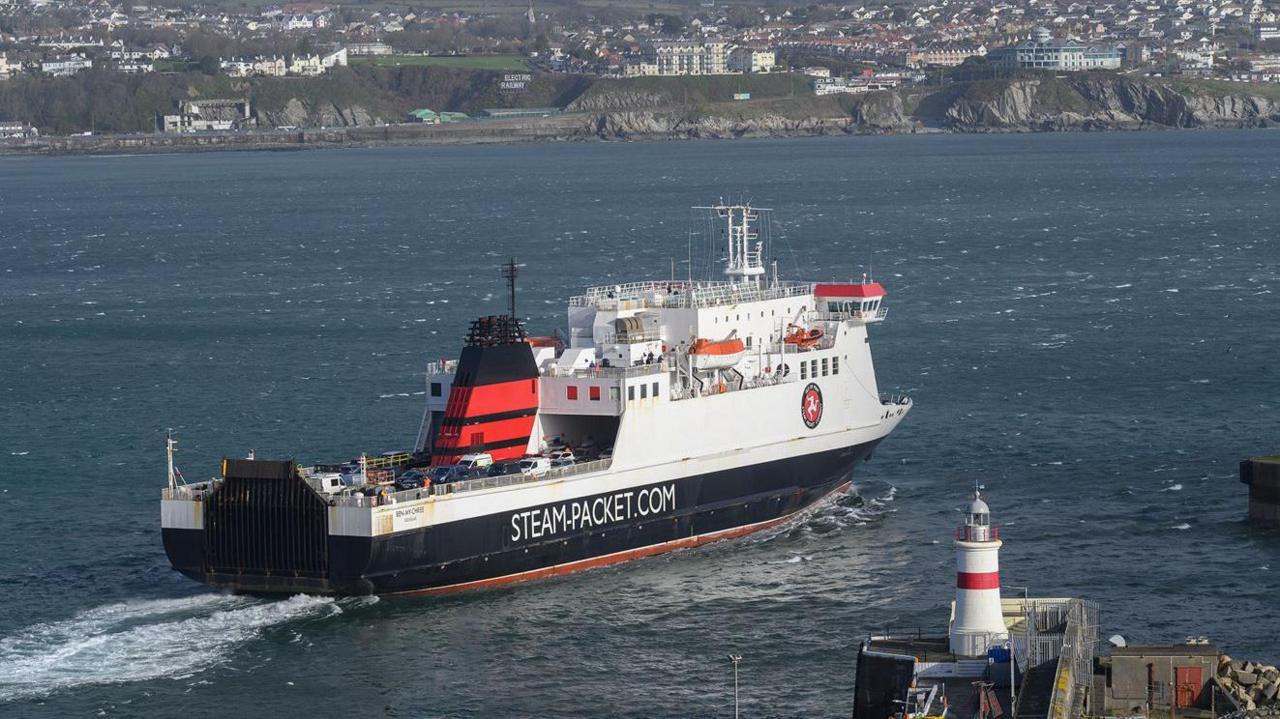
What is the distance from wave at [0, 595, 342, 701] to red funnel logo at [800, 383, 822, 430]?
12.6 meters

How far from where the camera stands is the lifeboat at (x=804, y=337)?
156ft

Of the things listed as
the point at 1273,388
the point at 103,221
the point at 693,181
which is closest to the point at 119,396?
Result: the point at 1273,388

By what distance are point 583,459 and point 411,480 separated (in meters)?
3.99

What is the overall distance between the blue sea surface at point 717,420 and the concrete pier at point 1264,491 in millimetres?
443

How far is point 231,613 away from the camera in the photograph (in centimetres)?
3759

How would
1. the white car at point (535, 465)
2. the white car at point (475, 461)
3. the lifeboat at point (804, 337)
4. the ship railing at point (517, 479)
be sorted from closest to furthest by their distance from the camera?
the ship railing at point (517, 479) < the white car at point (535, 465) < the white car at point (475, 461) < the lifeboat at point (804, 337)

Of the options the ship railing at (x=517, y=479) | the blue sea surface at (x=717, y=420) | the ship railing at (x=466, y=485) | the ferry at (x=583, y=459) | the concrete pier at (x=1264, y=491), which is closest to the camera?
the blue sea surface at (x=717, y=420)

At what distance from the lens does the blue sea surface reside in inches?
1363

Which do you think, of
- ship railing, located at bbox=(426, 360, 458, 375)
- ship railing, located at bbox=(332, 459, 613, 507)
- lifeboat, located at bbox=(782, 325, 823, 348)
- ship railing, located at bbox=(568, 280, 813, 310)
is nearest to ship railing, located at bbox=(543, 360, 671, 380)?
ship railing, located at bbox=(426, 360, 458, 375)

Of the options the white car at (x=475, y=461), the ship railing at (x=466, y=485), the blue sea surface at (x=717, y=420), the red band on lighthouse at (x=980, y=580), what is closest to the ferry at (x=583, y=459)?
the ship railing at (x=466, y=485)

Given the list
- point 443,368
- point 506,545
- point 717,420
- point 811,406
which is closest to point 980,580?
point 506,545

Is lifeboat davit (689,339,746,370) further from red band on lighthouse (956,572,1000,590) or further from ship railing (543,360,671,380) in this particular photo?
red band on lighthouse (956,572,1000,590)

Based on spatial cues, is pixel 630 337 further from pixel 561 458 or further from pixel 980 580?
pixel 980 580

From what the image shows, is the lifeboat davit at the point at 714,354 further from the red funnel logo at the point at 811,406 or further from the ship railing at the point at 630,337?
the red funnel logo at the point at 811,406
